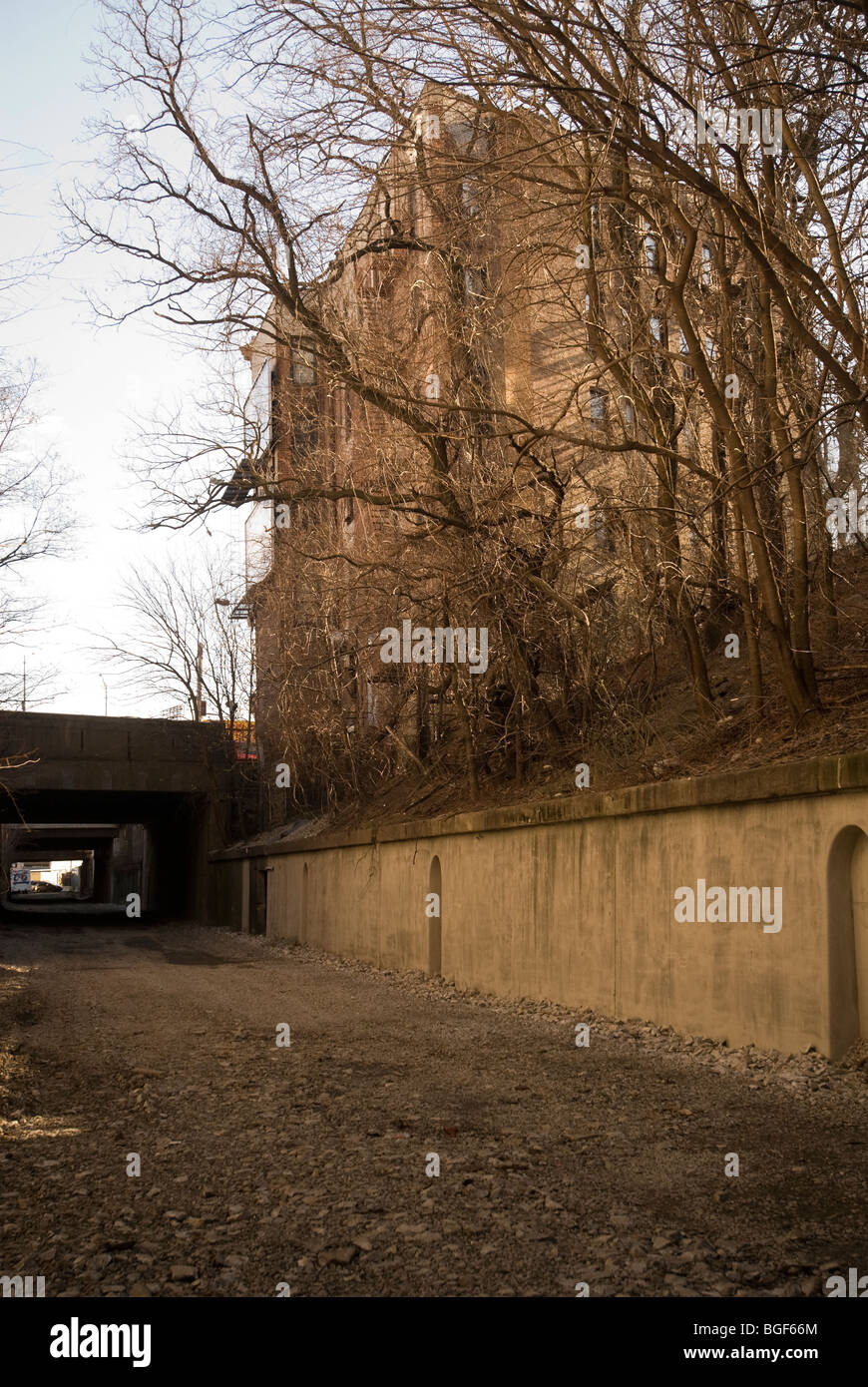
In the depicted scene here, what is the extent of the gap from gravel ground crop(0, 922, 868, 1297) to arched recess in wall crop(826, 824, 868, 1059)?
13.6 inches

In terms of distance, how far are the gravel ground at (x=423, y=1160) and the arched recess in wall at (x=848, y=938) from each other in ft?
1.14

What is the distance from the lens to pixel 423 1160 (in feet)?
22.2

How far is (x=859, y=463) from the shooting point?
15.5 meters

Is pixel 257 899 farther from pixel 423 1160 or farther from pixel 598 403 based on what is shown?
pixel 423 1160

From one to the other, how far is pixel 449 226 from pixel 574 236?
70.5 inches

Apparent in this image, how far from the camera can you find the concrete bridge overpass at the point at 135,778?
3503 centimetres

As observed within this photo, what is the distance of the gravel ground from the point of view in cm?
505
